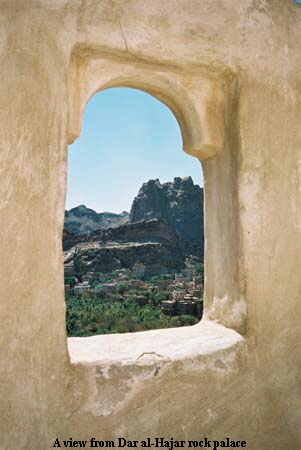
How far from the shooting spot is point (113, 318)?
26812mm

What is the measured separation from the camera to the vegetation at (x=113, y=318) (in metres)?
23.2

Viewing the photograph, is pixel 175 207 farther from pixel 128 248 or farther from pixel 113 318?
pixel 113 318

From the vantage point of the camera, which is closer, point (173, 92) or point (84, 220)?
point (173, 92)

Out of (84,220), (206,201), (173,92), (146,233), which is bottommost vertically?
(206,201)

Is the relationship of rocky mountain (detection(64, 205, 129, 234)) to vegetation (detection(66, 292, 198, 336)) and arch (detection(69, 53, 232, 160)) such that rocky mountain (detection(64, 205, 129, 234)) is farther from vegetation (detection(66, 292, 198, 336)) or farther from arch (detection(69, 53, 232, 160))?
arch (detection(69, 53, 232, 160))

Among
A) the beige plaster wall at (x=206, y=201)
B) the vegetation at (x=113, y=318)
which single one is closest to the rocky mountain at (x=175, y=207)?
the vegetation at (x=113, y=318)

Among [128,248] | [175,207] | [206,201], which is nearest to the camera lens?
[206,201]

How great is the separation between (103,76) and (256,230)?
1254 mm

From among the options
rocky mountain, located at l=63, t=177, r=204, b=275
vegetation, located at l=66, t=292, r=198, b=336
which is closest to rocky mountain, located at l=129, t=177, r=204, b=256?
rocky mountain, located at l=63, t=177, r=204, b=275

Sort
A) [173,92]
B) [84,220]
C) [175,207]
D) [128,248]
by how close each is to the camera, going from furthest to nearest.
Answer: [175,207] → [84,220] → [128,248] → [173,92]

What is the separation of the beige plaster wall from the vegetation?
19.1m

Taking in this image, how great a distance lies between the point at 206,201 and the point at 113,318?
82.0 ft

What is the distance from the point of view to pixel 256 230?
7.84 ft

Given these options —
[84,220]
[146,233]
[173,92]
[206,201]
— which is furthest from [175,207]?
[173,92]
